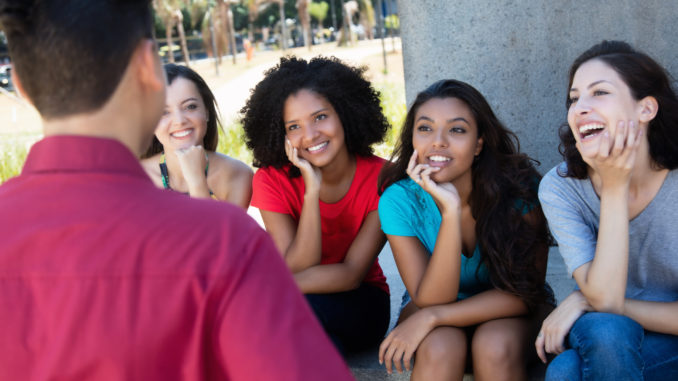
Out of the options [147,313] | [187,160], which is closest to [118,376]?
[147,313]

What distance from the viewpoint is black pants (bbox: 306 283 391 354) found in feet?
9.11

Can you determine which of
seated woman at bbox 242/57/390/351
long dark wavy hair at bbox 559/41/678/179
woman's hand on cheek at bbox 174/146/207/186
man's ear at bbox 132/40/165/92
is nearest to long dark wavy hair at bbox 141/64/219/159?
seated woman at bbox 242/57/390/351

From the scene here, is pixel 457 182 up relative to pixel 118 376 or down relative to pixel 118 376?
down

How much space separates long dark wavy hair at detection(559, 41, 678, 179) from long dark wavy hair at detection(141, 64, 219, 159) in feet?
5.58

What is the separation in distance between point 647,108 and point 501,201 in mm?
614

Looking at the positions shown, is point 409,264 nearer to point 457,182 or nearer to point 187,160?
point 457,182

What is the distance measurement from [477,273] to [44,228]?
6.79ft

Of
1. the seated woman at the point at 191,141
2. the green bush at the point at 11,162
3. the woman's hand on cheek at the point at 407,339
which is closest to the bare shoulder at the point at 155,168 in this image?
the seated woman at the point at 191,141

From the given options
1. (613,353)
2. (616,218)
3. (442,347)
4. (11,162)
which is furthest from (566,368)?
(11,162)

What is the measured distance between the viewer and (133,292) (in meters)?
0.92

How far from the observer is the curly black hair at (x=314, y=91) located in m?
3.23

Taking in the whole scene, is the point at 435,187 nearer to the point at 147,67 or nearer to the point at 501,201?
the point at 501,201

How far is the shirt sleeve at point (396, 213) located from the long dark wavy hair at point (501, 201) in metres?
0.13

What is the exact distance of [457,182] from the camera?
9.47 feet
